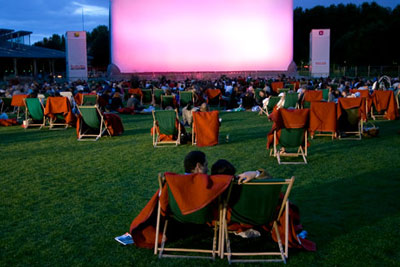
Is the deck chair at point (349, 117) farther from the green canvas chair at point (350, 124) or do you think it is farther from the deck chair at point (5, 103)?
the deck chair at point (5, 103)

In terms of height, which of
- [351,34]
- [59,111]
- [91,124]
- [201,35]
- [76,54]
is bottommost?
[91,124]

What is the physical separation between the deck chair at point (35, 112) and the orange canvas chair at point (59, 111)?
0.26 m

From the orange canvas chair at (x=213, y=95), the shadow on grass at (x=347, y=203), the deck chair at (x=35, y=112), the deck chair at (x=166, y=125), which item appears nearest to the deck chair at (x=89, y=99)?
the deck chair at (x=35, y=112)

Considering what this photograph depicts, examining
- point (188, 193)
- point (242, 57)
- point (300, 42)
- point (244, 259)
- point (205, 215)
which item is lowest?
point (244, 259)

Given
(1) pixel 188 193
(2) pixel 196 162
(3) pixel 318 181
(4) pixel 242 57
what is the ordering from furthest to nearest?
(4) pixel 242 57
(3) pixel 318 181
(2) pixel 196 162
(1) pixel 188 193

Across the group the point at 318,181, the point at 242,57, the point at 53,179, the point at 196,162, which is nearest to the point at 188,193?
the point at 196,162

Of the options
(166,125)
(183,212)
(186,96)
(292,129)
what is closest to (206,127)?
(166,125)

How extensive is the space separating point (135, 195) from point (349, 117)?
210 inches

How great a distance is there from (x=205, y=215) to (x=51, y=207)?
2.23 m

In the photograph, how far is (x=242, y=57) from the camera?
33375 millimetres

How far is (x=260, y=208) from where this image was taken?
10.4 feet

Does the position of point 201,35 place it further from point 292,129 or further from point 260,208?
point 260,208

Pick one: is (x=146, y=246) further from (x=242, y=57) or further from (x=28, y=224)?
(x=242, y=57)

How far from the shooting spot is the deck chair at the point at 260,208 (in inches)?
121
